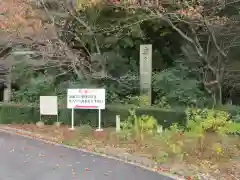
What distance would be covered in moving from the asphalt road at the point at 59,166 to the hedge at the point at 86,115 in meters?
3.75

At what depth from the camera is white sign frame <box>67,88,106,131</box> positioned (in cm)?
1533

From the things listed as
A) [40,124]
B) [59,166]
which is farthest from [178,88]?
[59,166]

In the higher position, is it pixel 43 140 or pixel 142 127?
pixel 142 127

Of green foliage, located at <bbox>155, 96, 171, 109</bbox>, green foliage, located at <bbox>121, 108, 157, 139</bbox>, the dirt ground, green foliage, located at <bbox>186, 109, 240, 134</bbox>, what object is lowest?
the dirt ground

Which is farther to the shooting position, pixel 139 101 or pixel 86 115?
pixel 139 101

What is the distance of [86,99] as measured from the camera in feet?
50.9

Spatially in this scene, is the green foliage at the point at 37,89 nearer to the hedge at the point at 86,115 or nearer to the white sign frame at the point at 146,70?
the hedge at the point at 86,115

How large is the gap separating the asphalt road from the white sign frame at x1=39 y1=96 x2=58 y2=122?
4105 millimetres

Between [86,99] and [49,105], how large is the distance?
1817 mm

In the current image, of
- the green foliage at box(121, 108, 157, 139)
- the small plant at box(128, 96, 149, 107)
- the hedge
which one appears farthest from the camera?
the small plant at box(128, 96, 149, 107)

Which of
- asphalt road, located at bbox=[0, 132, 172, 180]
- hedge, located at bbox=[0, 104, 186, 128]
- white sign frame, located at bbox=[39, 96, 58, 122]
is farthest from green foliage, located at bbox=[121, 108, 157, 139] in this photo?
white sign frame, located at bbox=[39, 96, 58, 122]

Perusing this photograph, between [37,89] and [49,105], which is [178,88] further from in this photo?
[37,89]

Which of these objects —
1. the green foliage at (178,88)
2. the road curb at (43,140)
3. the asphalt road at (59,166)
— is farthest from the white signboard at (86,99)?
the asphalt road at (59,166)

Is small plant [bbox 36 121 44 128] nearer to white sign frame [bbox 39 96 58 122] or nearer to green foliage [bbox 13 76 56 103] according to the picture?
white sign frame [bbox 39 96 58 122]
